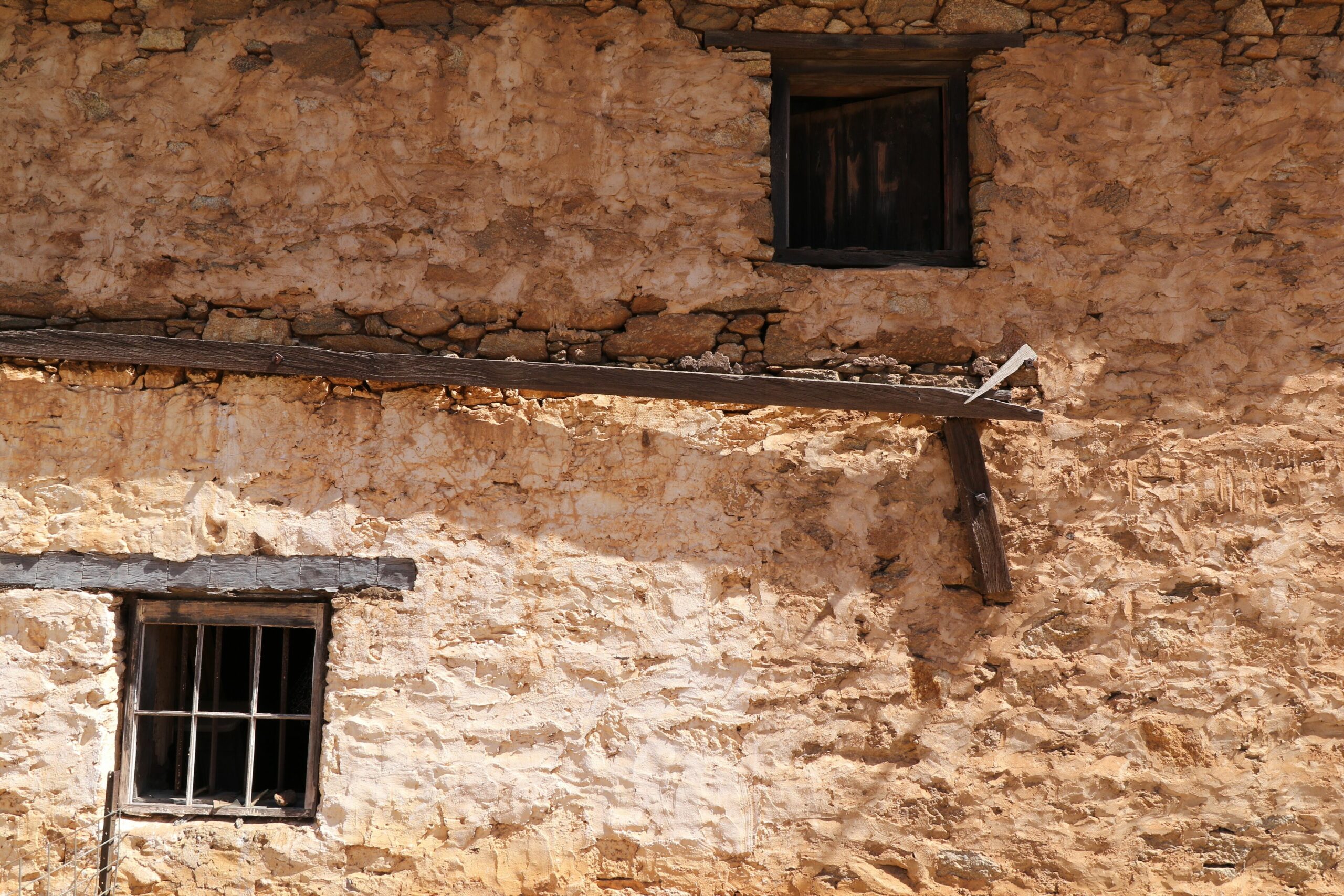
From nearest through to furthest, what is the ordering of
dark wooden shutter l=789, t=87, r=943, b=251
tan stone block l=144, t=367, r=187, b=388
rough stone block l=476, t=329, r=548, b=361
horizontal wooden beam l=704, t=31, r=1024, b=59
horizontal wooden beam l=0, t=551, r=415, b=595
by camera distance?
horizontal wooden beam l=0, t=551, r=415, b=595, tan stone block l=144, t=367, r=187, b=388, rough stone block l=476, t=329, r=548, b=361, horizontal wooden beam l=704, t=31, r=1024, b=59, dark wooden shutter l=789, t=87, r=943, b=251

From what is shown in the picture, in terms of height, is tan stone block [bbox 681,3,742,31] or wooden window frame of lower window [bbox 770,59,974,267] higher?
tan stone block [bbox 681,3,742,31]

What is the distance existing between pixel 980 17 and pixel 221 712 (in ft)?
13.6

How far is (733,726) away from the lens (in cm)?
386

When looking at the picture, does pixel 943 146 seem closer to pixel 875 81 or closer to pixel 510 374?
pixel 875 81

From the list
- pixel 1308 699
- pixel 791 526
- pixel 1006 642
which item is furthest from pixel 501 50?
pixel 1308 699

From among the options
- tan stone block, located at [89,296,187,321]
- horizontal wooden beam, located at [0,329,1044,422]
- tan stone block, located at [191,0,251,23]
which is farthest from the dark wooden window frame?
tan stone block, located at [89,296,187,321]

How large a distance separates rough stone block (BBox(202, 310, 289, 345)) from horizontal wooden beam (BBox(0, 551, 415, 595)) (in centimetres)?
85

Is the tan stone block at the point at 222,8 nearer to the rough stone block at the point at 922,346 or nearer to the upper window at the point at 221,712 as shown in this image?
the upper window at the point at 221,712

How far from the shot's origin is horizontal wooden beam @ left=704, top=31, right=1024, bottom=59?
4129 millimetres

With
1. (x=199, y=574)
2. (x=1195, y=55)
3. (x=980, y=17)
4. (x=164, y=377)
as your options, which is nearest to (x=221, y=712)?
(x=199, y=574)

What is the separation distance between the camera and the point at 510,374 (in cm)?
392

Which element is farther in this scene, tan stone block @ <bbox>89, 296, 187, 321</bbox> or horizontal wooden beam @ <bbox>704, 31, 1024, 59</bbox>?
horizontal wooden beam @ <bbox>704, 31, 1024, 59</bbox>

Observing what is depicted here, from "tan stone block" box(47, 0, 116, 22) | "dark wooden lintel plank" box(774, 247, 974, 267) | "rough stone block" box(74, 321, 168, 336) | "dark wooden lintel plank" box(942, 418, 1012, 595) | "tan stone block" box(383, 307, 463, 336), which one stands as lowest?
"dark wooden lintel plank" box(942, 418, 1012, 595)

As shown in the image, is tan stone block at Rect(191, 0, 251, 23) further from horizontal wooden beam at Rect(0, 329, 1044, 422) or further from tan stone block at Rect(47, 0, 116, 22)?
horizontal wooden beam at Rect(0, 329, 1044, 422)
